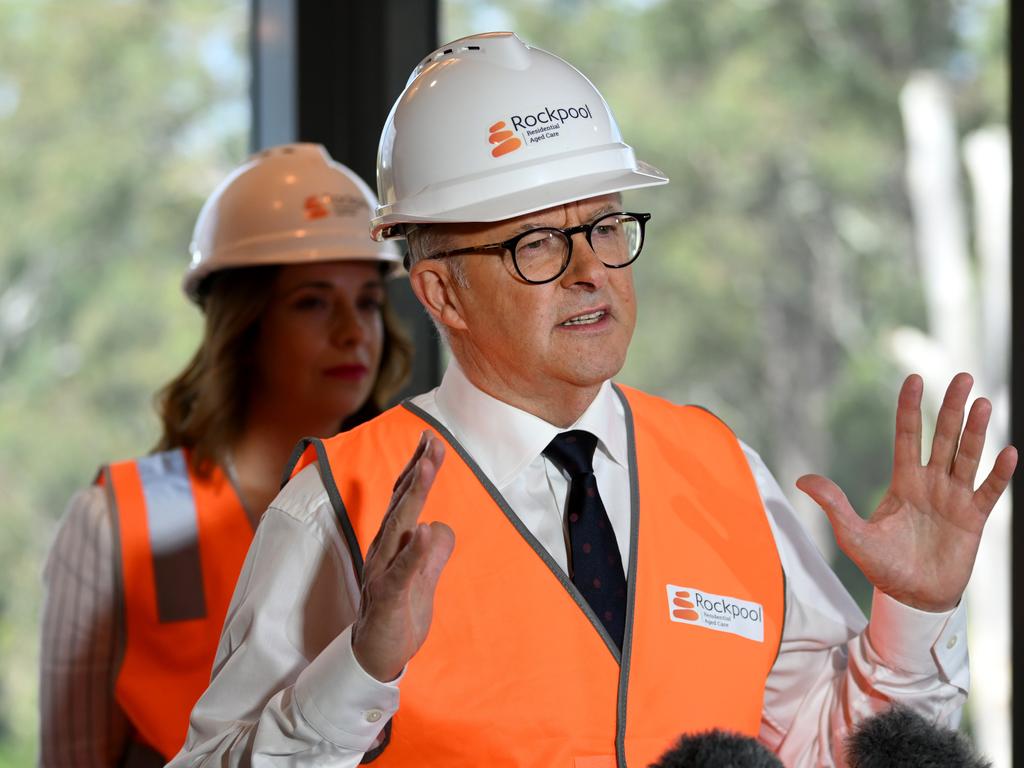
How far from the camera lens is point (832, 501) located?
1.52 m

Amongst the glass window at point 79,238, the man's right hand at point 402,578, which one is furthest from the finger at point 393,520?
the glass window at point 79,238

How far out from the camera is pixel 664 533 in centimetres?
171

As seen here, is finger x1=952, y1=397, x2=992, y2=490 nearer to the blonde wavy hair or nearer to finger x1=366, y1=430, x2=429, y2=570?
finger x1=366, y1=430, x2=429, y2=570

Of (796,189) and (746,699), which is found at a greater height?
(796,189)

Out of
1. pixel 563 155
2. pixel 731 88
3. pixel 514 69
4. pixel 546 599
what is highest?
pixel 731 88

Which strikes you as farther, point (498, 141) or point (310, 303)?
point (310, 303)

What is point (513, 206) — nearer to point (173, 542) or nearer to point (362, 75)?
point (173, 542)

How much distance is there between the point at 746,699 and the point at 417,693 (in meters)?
0.42

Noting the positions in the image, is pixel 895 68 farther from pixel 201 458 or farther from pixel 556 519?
pixel 556 519

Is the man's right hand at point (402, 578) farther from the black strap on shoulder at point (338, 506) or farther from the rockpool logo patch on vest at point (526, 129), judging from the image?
the rockpool logo patch on vest at point (526, 129)

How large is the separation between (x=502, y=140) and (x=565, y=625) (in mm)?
584

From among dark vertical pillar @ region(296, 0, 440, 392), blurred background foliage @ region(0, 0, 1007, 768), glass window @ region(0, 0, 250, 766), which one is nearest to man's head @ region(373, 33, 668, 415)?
dark vertical pillar @ region(296, 0, 440, 392)

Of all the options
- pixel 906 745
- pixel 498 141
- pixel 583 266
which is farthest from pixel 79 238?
pixel 906 745

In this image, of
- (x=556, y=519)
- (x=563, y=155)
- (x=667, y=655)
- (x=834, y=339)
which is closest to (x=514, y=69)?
(x=563, y=155)
